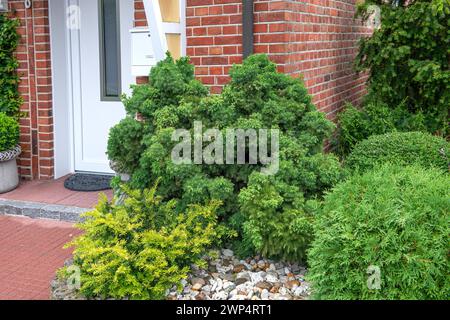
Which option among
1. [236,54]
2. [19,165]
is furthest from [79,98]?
[236,54]

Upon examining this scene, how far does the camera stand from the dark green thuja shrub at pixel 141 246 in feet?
11.4

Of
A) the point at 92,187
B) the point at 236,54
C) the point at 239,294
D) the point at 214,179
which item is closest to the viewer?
the point at 239,294

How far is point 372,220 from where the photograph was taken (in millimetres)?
3215

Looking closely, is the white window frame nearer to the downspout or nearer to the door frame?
the downspout

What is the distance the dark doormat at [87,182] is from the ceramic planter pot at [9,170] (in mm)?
556

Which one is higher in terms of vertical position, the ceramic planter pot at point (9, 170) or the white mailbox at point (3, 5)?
the white mailbox at point (3, 5)

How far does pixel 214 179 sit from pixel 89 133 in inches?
114

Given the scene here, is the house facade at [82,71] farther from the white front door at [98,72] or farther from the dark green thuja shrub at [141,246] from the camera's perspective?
the dark green thuja shrub at [141,246]

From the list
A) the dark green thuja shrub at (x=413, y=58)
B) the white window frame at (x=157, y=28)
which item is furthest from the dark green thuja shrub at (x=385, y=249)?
the dark green thuja shrub at (x=413, y=58)

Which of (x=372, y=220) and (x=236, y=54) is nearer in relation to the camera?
(x=372, y=220)

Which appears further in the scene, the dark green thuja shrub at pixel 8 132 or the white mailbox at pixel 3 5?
the white mailbox at pixel 3 5

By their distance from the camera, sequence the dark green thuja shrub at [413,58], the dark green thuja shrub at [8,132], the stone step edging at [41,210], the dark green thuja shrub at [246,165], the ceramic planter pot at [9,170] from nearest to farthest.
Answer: the dark green thuja shrub at [246,165] → the stone step edging at [41,210] → the dark green thuja shrub at [8,132] → the ceramic planter pot at [9,170] → the dark green thuja shrub at [413,58]
